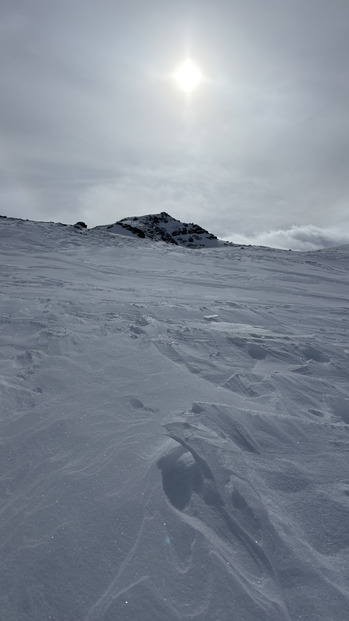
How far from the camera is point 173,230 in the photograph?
127m

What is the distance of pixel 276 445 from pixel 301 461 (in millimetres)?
247

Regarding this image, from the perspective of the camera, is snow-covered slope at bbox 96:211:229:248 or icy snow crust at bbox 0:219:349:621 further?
snow-covered slope at bbox 96:211:229:248

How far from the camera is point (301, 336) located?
6.39 metres

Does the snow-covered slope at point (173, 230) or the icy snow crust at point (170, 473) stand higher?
the snow-covered slope at point (173, 230)

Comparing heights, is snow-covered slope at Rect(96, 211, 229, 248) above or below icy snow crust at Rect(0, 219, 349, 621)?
above

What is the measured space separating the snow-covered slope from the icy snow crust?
10481 centimetres

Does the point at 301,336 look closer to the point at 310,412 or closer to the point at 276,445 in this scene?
the point at 310,412

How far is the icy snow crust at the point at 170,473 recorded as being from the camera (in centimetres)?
192

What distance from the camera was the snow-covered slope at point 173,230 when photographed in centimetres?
11206

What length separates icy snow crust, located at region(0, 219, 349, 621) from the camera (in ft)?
6.30

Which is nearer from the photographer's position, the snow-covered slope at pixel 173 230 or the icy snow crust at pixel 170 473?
the icy snow crust at pixel 170 473

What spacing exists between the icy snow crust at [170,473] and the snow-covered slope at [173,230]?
104814 millimetres

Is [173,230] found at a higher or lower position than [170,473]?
higher

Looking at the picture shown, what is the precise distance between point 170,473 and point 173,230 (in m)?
128
